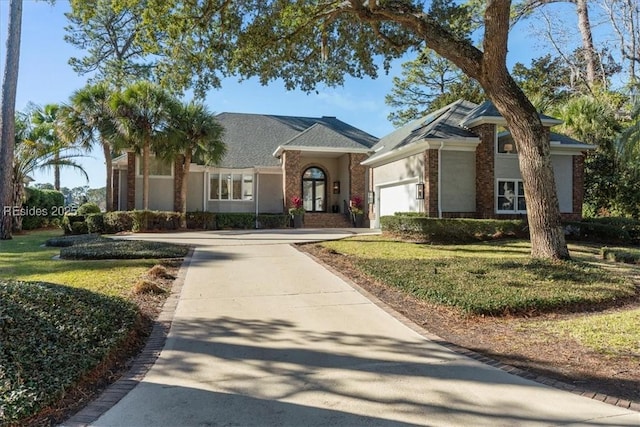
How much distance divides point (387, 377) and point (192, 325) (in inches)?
105

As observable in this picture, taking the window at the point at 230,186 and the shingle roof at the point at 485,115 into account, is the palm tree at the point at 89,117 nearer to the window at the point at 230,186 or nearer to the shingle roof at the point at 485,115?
the window at the point at 230,186

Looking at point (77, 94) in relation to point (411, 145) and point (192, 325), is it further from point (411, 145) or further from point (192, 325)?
point (192, 325)

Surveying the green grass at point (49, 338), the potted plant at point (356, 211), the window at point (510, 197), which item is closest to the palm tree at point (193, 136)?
the potted plant at point (356, 211)

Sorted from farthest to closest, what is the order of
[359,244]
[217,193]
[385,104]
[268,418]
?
[385,104] < [217,193] < [359,244] < [268,418]

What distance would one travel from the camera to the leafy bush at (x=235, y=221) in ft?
70.0

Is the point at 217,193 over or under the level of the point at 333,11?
under

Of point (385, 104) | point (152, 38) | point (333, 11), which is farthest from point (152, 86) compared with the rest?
point (385, 104)

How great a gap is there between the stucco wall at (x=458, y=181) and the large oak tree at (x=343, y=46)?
4659 mm

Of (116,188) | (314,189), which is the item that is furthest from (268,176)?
(116,188)

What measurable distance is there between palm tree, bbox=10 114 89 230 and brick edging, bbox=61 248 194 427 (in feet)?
58.1

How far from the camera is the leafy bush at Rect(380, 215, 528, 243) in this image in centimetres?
1443

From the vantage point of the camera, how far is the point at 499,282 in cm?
749

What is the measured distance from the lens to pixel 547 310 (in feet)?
20.4

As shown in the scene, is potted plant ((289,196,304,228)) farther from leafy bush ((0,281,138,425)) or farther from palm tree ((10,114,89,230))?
leafy bush ((0,281,138,425))
